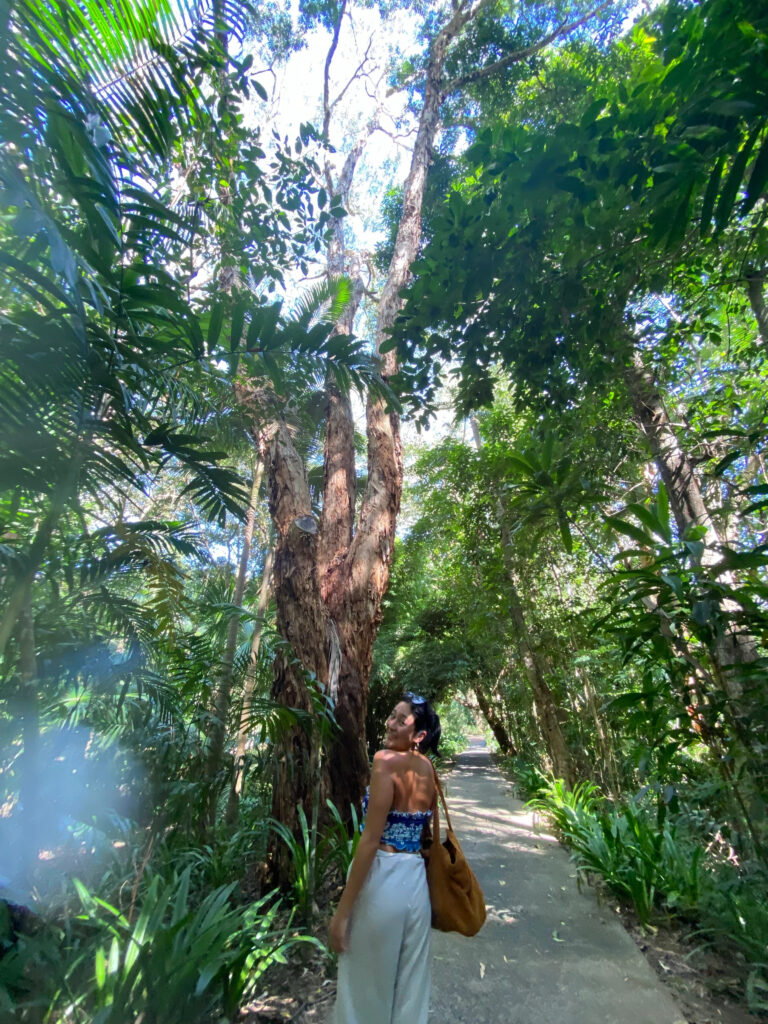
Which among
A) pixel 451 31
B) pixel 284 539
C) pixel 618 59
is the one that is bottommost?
pixel 284 539

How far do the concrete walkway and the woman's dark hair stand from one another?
1288mm

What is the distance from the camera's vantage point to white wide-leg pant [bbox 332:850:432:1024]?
1624mm

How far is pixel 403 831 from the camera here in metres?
1.78

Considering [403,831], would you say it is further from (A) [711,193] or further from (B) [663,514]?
(A) [711,193]

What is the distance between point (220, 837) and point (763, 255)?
4896 millimetres

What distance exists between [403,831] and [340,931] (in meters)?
0.35

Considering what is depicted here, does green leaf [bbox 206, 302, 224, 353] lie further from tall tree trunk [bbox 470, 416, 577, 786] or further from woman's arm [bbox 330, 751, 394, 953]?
tall tree trunk [bbox 470, 416, 577, 786]

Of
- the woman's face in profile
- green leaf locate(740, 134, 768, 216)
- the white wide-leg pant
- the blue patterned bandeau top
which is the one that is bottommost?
the white wide-leg pant

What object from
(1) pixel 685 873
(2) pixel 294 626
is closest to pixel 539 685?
(1) pixel 685 873

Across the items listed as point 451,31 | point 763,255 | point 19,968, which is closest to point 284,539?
point 19,968

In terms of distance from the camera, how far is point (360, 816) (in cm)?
385

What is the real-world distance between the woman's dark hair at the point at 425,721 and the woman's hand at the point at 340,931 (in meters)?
0.65

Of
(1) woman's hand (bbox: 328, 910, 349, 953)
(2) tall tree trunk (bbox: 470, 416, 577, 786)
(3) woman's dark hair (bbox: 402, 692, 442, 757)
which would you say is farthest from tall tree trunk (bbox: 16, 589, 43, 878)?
(2) tall tree trunk (bbox: 470, 416, 577, 786)

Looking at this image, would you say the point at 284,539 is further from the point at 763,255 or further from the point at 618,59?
the point at 618,59
